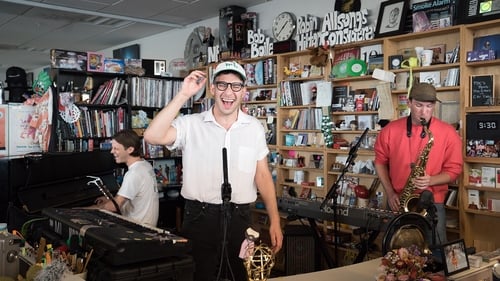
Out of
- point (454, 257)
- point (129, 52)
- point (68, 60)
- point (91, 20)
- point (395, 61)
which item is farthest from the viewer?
point (129, 52)

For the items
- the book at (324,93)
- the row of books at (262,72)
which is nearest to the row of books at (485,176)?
the book at (324,93)

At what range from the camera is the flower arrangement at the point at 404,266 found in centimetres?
156

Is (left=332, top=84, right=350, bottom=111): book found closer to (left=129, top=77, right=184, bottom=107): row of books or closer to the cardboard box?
(left=129, top=77, right=184, bottom=107): row of books

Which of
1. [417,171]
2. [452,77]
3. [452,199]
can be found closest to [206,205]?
[417,171]

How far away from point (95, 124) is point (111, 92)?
0.43 meters

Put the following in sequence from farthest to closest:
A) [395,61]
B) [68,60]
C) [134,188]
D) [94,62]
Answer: [94,62], [68,60], [395,61], [134,188]

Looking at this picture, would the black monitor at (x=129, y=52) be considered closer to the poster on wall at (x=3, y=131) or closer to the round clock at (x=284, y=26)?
the round clock at (x=284, y=26)

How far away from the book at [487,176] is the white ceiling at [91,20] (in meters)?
3.40

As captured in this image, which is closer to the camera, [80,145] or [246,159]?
[246,159]

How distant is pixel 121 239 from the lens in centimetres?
150

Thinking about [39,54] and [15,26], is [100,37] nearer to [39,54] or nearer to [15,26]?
[15,26]

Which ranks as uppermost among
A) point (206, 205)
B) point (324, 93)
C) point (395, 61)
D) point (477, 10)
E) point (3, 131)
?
point (477, 10)

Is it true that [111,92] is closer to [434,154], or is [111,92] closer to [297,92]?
[297,92]

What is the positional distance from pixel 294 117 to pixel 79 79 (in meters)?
2.49
